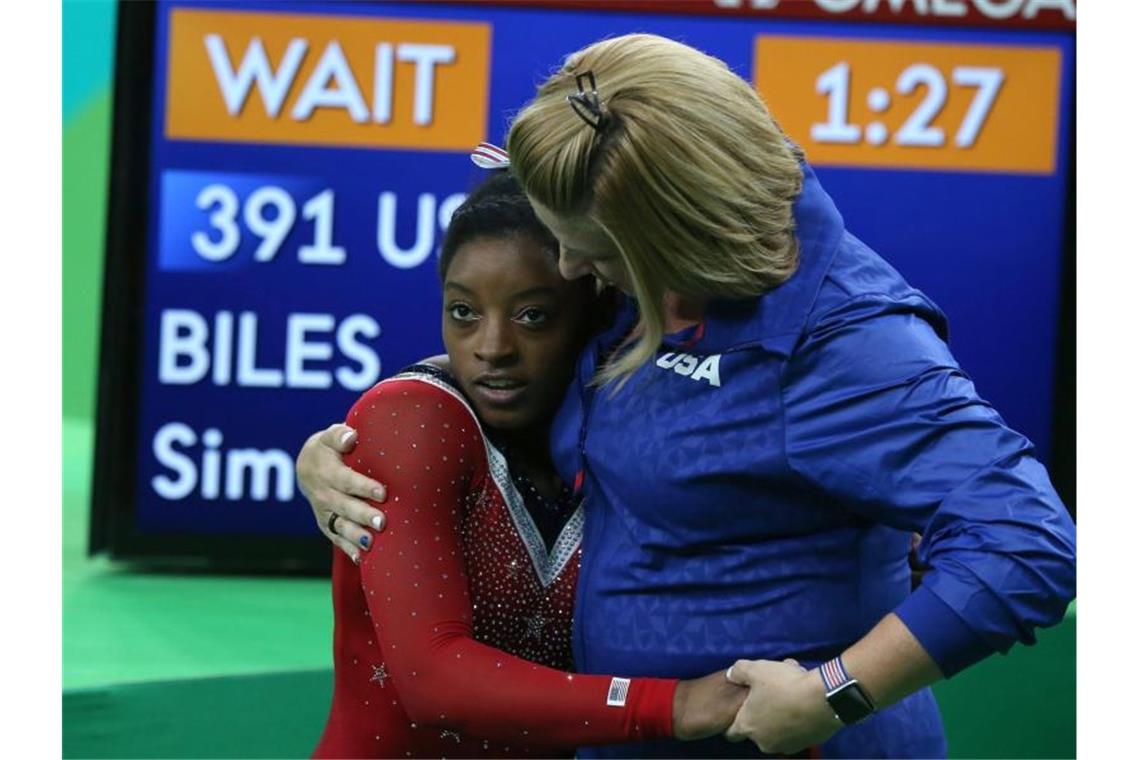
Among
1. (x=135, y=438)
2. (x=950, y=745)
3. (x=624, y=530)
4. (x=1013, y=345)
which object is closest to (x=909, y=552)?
(x=624, y=530)

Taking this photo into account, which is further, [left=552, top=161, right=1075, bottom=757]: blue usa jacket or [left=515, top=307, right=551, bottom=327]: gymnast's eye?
[left=515, top=307, right=551, bottom=327]: gymnast's eye

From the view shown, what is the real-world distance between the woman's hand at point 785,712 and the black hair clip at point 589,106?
59cm

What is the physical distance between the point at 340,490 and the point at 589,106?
1.83 feet

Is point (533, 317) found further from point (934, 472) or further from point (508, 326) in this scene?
point (934, 472)

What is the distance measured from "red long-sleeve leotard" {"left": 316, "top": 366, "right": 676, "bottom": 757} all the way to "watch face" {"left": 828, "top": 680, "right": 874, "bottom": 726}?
203 mm

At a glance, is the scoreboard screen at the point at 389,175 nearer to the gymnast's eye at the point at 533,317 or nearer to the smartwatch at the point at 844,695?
the gymnast's eye at the point at 533,317

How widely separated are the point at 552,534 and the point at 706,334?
13.9 inches

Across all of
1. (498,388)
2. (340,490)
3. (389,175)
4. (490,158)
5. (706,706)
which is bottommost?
(706,706)

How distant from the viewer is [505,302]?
212 cm

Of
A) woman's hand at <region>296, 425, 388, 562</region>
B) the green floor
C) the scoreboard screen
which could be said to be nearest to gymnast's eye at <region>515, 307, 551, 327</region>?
woman's hand at <region>296, 425, 388, 562</region>

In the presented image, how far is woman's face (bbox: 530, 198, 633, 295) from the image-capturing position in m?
1.92

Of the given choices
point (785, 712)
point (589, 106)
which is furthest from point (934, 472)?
point (589, 106)

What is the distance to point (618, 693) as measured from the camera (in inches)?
78.2

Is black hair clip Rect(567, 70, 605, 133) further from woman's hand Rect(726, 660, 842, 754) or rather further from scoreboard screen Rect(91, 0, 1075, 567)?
scoreboard screen Rect(91, 0, 1075, 567)
